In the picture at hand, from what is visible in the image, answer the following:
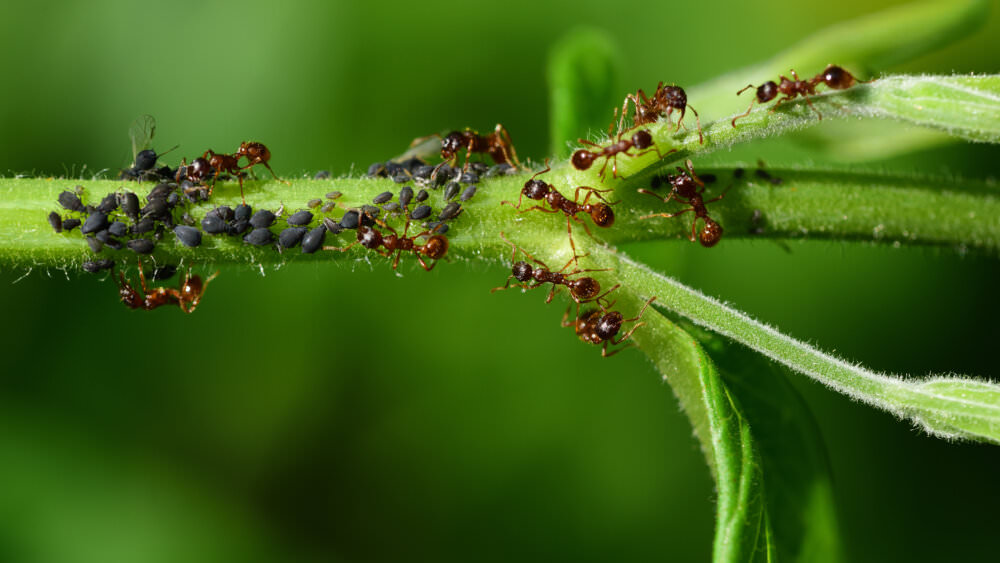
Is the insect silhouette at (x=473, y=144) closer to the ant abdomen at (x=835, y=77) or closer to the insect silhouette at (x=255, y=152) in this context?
the insect silhouette at (x=255, y=152)

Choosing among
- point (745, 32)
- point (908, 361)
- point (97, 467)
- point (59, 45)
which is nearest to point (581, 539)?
point (908, 361)

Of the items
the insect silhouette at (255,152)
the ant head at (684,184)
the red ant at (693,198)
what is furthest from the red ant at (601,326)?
the insect silhouette at (255,152)

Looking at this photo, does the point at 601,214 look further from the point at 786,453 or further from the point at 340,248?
the point at 786,453

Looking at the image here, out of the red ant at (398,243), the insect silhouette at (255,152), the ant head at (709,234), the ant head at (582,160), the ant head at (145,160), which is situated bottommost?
the ant head at (709,234)

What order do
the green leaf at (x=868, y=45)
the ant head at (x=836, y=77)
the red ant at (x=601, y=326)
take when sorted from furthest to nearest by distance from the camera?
the green leaf at (x=868, y=45), the ant head at (x=836, y=77), the red ant at (x=601, y=326)

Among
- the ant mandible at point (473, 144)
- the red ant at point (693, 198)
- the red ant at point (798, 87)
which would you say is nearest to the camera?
the red ant at point (798, 87)

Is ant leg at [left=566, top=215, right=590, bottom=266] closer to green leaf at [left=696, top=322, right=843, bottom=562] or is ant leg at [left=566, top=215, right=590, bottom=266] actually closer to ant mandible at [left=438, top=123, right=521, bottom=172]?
green leaf at [left=696, top=322, right=843, bottom=562]

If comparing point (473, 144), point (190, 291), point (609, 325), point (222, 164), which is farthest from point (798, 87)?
point (190, 291)
